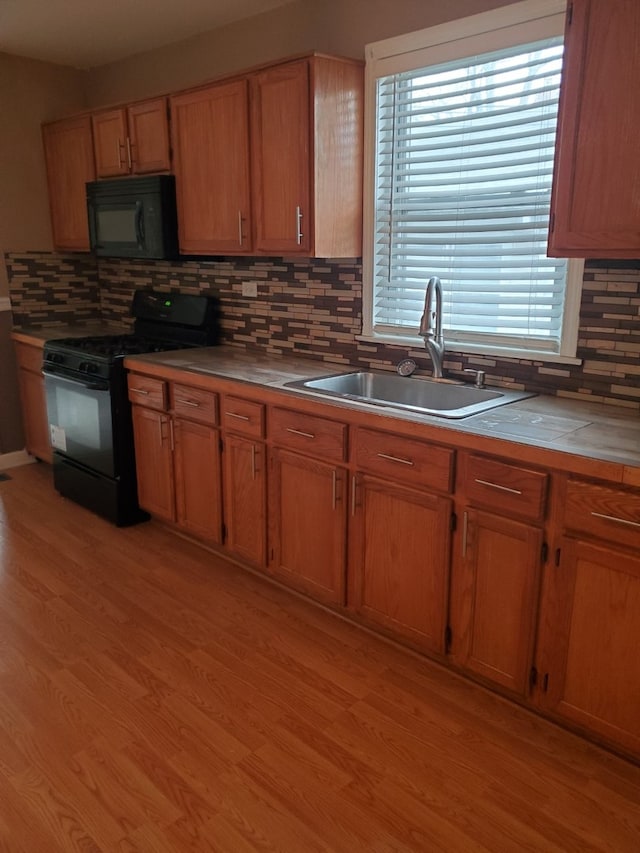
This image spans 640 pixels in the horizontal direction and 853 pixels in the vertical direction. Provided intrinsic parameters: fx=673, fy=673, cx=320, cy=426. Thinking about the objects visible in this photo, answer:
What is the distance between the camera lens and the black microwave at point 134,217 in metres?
3.44

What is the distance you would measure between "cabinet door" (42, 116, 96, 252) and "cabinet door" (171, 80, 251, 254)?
35.4 inches

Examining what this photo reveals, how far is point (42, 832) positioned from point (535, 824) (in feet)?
4.06

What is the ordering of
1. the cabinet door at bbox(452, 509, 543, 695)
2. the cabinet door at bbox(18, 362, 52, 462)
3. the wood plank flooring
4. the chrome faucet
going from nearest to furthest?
the wood plank flooring
the cabinet door at bbox(452, 509, 543, 695)
the chrome faucet
the cabinet door at bbox(18, 362, 52, 462)

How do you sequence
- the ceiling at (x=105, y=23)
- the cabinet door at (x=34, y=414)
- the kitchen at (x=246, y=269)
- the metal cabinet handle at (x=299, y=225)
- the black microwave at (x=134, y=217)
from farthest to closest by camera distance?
the cabinet door at (x=34, y=414) → the black microwave at (x=134, y=217) → the ceiling at (x=105, y=23) → the metal cabinet handle at (x=299, y=225) → the kitchen at (x=246, y=269)

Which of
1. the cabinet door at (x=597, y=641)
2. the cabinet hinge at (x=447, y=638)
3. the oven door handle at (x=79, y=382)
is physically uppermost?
the oven door handle at (x=79, y=382)

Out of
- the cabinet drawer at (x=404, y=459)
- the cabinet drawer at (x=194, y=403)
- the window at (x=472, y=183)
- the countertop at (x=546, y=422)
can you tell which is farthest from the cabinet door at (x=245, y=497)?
the window at (x=472, y=183)

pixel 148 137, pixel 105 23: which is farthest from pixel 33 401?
pixel 105 23

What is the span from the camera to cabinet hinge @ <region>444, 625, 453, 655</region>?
87.4 inches

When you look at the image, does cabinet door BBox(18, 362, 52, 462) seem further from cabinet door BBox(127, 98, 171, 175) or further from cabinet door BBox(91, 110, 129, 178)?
cabinet door BBox(127, 98, 171, 175)

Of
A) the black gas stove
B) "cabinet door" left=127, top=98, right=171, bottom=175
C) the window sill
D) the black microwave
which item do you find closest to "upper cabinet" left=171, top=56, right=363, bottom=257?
"cabinet door" left=127, top=98, right=171, bottom=175

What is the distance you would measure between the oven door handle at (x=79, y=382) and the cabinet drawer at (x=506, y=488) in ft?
6.61

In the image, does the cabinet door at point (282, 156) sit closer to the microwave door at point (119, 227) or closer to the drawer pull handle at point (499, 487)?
the microwave door at point (119, 227)

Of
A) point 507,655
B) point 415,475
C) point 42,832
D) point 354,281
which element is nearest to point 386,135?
point 354,281

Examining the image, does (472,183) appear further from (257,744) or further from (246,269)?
(257,744)
